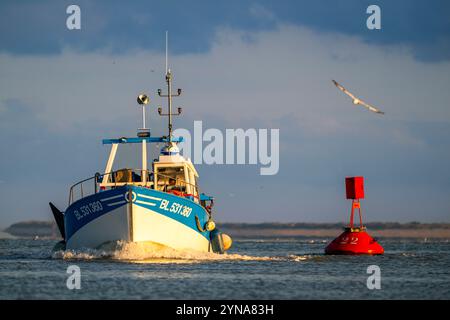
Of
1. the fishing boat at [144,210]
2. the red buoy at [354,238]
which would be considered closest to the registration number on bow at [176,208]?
the fishing boat at [144,210]

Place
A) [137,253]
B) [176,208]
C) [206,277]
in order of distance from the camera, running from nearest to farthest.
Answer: [206,277]
[137,253]
[176,208]

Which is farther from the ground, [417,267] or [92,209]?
[92,209]

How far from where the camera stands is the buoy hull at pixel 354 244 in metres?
59.3

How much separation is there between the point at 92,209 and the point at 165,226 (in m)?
3.66

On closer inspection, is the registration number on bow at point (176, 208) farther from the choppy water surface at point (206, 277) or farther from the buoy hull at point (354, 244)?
the buoy hull at point (354, 244)

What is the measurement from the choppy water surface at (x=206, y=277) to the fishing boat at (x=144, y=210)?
0.66 m

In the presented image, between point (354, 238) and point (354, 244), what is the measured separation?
2.04 ft

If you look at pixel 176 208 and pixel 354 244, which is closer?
pixel 176 208

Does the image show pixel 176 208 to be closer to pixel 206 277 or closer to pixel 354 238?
pixel 206 277

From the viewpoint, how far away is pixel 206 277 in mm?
41156

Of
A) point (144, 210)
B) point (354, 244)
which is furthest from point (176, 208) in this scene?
point (354, 244)
